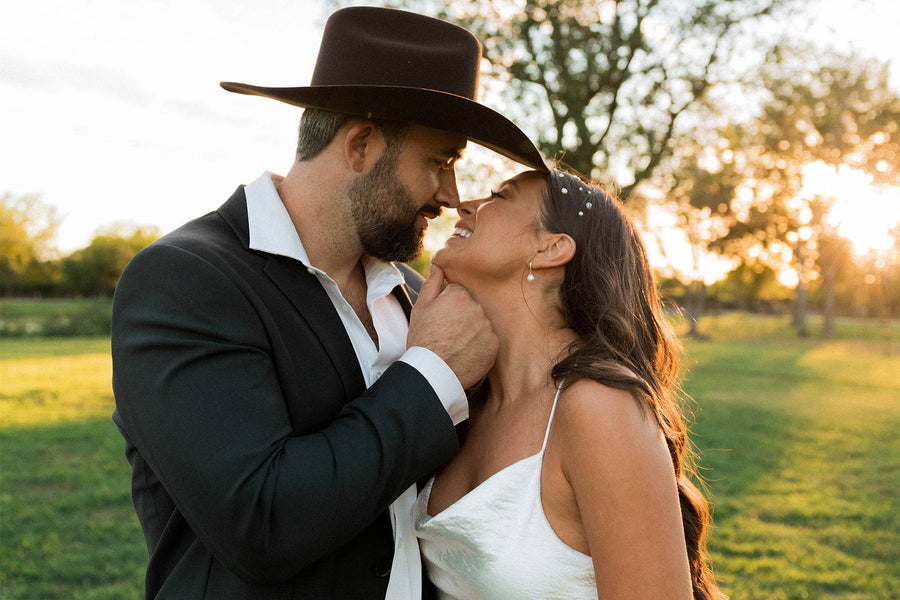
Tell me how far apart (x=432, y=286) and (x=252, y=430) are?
1.04 m

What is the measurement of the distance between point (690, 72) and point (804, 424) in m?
6.85

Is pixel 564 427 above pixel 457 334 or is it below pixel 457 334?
below

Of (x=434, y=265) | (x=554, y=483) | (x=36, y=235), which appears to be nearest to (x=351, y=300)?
Result: (x=434, y=265)

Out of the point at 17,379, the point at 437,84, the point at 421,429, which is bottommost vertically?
the point at 17,379

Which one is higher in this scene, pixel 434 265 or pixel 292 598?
pixel 434 265

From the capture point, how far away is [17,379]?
59.8 ft

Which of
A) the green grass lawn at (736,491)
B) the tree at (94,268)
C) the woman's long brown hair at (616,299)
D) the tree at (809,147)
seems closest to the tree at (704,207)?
the tree at (809,147)

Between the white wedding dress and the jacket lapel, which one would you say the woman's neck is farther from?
the jacket lapel

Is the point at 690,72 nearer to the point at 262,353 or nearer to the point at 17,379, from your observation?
the point at 262,353

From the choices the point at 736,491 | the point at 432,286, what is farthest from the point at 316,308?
the point at 736,491

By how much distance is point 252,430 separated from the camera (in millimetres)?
2049

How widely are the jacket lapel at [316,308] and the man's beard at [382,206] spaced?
0.39 metres

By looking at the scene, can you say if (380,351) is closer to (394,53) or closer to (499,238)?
(499,238)

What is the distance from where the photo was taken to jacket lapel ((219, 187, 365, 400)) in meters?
2.53
